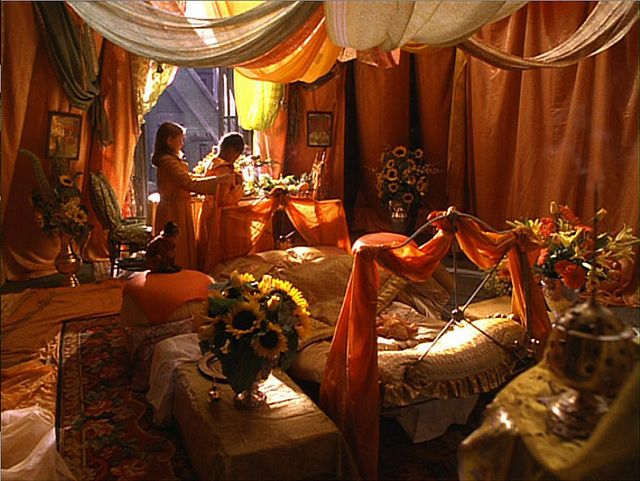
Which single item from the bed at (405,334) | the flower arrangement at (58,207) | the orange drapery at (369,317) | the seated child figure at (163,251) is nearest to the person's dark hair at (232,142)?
the bed at (405,334)

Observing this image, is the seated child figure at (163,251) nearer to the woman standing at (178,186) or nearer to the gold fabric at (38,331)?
the woman standing at (178,186)

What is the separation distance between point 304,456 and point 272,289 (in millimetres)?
690

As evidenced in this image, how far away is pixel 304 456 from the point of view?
7.39 feet

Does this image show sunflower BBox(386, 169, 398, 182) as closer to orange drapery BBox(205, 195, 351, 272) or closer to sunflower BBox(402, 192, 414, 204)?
sunflower BBox(402, 192, 414, 204)

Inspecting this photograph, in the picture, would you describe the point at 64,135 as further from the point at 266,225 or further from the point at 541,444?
the point at 541,444

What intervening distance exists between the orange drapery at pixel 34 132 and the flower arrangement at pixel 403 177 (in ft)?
9.40

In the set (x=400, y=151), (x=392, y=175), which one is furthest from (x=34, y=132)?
(x=400, y=151)

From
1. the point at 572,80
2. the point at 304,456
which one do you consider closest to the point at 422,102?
the point at 572,80

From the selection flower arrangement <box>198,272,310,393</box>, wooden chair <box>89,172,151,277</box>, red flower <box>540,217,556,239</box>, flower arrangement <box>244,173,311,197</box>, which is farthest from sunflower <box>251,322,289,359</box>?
wooden chair <box>89,172,151,277</box>

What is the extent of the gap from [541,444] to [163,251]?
3150 mm

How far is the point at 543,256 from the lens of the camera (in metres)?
3.01

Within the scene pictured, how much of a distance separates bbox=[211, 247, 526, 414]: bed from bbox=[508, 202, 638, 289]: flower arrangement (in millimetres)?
389

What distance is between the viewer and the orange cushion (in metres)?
3.54

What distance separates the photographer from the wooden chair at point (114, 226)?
573 cm
